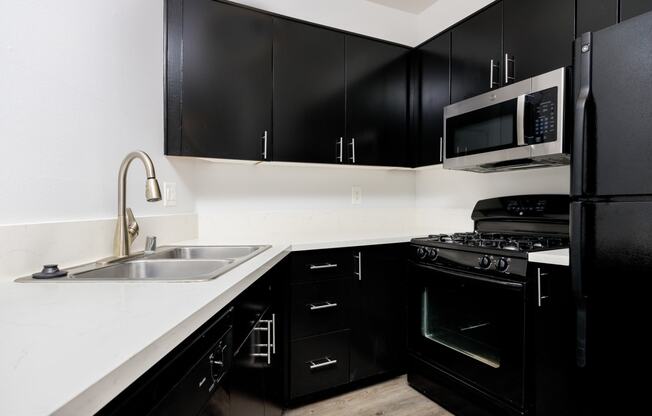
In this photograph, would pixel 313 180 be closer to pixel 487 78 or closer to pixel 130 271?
pixel 487 78

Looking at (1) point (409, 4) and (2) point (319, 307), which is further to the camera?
(1) point (409, 4)

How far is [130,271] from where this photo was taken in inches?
49.7

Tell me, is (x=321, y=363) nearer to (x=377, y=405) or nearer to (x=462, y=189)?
(x=377, y=405)

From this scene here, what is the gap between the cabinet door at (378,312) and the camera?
75.1 inches

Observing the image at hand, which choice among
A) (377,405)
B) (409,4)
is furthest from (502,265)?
(409,4)

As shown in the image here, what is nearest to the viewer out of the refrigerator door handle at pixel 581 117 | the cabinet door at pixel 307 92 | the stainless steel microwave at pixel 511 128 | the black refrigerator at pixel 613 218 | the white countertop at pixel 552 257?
the black refrigerator at pixel 613 218

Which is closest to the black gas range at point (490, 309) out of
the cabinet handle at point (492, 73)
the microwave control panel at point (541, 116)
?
the microwave control panel at point (541, 116)

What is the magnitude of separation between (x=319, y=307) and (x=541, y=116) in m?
1.41

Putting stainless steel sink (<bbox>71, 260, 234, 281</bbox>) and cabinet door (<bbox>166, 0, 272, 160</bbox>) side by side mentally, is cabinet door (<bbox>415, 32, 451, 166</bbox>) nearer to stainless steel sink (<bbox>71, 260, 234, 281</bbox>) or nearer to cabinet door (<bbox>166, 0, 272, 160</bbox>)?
cabinet door (<bbox>166, 0, 272, 160</bbox>)

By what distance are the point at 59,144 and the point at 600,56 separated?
187 cm

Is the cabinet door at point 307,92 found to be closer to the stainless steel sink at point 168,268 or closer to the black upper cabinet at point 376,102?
the black upper cabinet at point 376,102

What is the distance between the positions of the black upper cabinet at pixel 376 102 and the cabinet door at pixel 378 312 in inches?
26.3

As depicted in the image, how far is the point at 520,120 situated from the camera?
1601mm

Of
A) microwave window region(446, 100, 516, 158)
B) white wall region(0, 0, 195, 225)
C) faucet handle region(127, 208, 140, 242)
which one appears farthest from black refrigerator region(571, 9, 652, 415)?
white wall region(0, 0, 195, 225)
